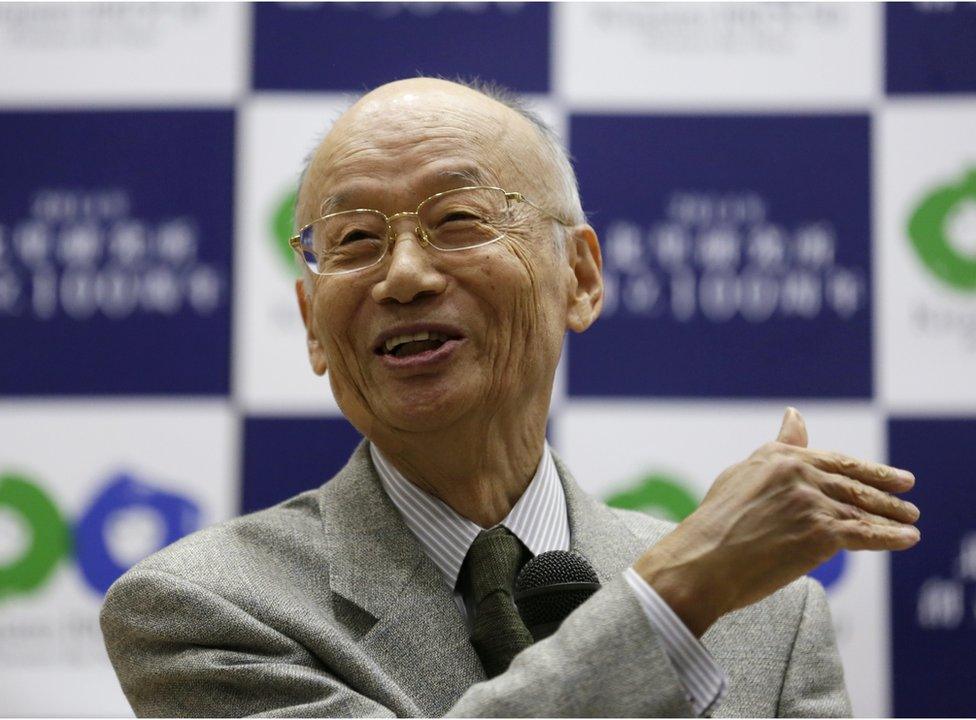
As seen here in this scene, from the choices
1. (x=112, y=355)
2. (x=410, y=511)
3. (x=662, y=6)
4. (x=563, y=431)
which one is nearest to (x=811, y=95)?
(x=662, y=6)

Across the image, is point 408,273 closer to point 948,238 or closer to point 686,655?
point 686,655

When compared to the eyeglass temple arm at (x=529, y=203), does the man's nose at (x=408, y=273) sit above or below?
below

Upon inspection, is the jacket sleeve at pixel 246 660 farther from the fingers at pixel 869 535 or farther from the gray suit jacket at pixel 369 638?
the fingers at pixel 869 535

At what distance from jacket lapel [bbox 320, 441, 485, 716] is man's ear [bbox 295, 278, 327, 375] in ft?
0.85

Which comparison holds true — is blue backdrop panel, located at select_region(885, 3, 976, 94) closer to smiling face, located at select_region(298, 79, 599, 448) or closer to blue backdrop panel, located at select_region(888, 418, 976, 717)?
blue backdrop panel, located at select_region(888, 418, 976, 717)

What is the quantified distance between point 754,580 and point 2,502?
1.94 metres

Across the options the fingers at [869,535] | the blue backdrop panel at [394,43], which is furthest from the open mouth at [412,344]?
the blue backdrop panel at [394,43]

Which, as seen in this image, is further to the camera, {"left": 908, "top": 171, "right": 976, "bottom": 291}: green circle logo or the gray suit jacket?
{"left": 908, "top": 171, "right": 976, "bottom": 291}: green circle logo

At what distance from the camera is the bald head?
1836 millimetres

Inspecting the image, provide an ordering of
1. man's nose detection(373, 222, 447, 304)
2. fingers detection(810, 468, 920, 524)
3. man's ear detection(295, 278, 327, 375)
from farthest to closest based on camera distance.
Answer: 1. man's ear detection(295, 278, 327, 375)
2. man's nose detection(373, 222, 447, 304)
3. fingers detection(810, 468, 920, 524)

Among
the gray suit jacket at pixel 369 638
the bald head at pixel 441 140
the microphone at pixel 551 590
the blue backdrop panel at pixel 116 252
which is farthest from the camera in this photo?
the blue backdrop panel at pixel 116 252

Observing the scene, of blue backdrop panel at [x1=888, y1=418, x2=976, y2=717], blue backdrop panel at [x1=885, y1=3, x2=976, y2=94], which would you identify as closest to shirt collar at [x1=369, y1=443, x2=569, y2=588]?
blue backdrop panel at [x1=888, y1=418, x2=976, y2=717]

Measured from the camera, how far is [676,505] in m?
2.62

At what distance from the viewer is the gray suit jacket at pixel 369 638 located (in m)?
1.31
